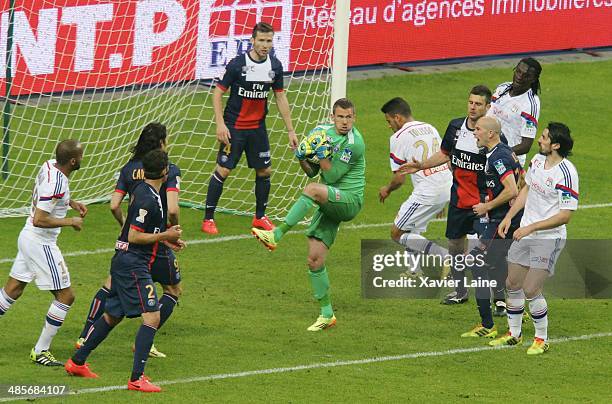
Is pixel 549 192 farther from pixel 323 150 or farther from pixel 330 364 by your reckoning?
pixel 330 364

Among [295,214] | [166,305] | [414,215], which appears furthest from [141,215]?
[414,215]

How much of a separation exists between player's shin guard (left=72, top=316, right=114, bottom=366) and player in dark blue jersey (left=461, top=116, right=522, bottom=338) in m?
3.50

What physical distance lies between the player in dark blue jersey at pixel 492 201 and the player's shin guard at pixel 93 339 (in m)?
3.50

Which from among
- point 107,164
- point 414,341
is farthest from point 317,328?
point 107,164

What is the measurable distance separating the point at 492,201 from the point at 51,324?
4.04 meters

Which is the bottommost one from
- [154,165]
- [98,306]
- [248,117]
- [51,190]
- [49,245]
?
[98,306]

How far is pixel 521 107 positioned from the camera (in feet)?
49.1

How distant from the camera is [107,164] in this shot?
18.9 meters

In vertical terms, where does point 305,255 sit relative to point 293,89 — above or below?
below

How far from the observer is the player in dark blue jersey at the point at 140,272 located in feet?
37.3

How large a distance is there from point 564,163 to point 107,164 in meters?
7.99

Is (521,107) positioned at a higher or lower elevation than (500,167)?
higher

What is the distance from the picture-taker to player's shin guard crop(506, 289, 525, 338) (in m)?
12.8

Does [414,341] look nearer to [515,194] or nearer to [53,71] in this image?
[515,194]
